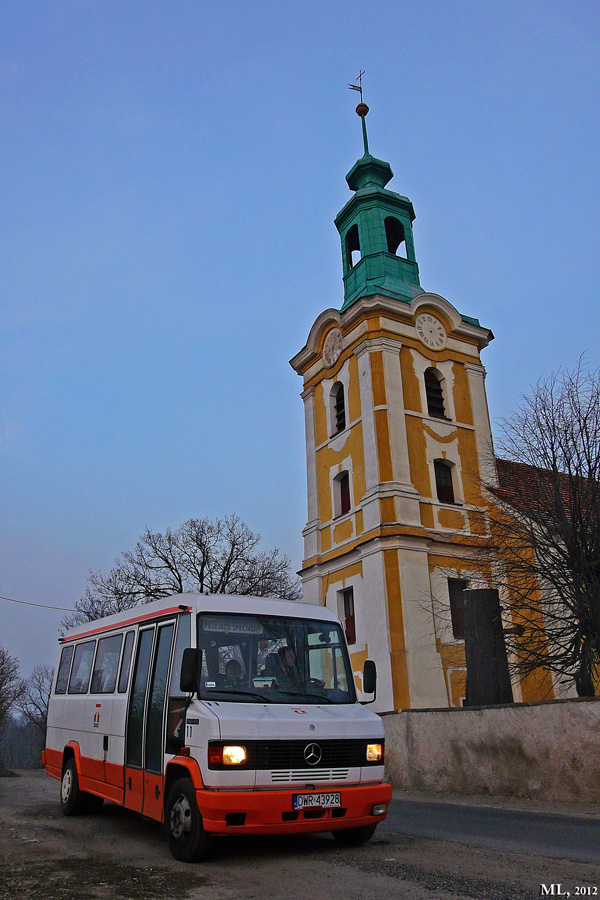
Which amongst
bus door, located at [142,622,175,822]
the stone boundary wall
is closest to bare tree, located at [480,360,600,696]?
the stone boundary wall

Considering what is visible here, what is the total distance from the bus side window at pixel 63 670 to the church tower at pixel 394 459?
1204 cm

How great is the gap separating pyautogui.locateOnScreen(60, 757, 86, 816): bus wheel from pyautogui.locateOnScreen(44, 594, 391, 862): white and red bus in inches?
36.8

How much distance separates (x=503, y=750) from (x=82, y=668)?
22.5 ft

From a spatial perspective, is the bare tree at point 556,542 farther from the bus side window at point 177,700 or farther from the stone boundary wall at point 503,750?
the bus side window at point 177,700

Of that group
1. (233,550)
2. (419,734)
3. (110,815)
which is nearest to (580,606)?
(419,734)

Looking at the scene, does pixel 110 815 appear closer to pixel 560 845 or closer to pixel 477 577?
pixel 560 845

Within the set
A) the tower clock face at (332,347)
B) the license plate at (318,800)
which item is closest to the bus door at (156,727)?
the license plate at (318,800)

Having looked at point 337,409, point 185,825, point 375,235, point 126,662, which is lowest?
point 185,825

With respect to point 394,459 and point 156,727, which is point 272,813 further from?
point 394,459

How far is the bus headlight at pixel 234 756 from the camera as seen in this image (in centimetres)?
646

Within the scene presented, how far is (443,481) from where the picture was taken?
27031mm

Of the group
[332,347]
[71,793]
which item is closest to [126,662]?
[71,793]

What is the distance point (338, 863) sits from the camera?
257 inches

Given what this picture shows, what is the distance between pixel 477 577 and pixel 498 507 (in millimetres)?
A: 4739
